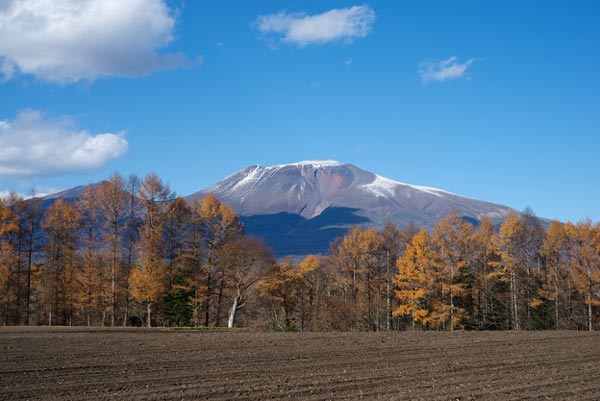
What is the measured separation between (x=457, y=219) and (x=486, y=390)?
45.4 meters

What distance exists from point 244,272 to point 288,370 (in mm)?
33355

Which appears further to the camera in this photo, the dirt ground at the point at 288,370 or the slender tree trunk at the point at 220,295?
the slender tree trunk at the point at 220,295

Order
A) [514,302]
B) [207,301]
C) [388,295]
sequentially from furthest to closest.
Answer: [388,295]
[514,302]
[207,301]

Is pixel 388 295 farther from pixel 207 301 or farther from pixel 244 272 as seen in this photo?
pixel 207 301

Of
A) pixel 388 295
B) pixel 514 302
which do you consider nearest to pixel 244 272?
pixel 388 295

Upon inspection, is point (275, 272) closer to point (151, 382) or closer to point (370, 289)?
point (370, 289)

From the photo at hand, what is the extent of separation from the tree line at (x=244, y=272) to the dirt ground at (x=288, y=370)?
20360 millimetres

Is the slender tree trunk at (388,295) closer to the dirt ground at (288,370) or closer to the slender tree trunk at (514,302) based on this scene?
the slender tree trunk at (514,302)

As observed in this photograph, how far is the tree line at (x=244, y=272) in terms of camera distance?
55062 mm

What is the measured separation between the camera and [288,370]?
77.2 ft

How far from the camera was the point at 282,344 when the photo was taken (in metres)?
34.9

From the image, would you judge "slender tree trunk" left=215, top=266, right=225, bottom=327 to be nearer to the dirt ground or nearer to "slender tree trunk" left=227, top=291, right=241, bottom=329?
"slender tree trunk" left=227, top=291, right=241, bottom=329

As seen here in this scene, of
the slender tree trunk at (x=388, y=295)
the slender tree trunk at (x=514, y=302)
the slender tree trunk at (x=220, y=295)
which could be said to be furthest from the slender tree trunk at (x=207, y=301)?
the slender tree trunk at (x=514, y=302)

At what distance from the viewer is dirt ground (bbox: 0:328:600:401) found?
18500 millimetres
